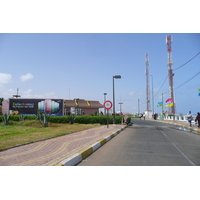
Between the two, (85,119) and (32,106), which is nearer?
(85,119)

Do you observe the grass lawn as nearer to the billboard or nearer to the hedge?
the hedge

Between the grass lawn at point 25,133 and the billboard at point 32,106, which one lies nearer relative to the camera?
the grass lawn at point 25,133

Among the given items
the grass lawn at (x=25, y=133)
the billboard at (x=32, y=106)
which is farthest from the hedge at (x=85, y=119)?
the billboard at (x=32, y=106)

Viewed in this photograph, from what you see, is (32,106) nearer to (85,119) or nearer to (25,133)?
(85,119)

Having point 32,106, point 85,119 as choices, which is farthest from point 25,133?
point 32,106

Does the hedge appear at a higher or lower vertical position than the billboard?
lower

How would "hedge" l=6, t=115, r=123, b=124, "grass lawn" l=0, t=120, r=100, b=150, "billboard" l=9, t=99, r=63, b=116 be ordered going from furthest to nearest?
"billboard" l=9, t=99, r=63, b=116
"hedge" l=6, t=115, r=123, b=124
"grass lawn" l=0, t=120, r=100, b=150

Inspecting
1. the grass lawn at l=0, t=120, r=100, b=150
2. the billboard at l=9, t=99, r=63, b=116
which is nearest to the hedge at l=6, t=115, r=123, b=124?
the grass lawn at l=0, t=120, r=100, b=150

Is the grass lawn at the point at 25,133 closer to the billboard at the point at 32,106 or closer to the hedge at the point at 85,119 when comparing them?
the hedge at the point at 85,119

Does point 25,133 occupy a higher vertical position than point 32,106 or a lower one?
lower

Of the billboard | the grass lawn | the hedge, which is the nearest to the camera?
the grass lawn

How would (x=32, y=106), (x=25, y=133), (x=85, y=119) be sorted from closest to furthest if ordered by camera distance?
(x=25, y=133) → (x=85, y=119) → (x=32, y=106)

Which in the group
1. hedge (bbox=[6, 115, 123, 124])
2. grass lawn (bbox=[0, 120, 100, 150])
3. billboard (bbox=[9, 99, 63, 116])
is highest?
billboard (bbox=[9, 99, 63, 116])
